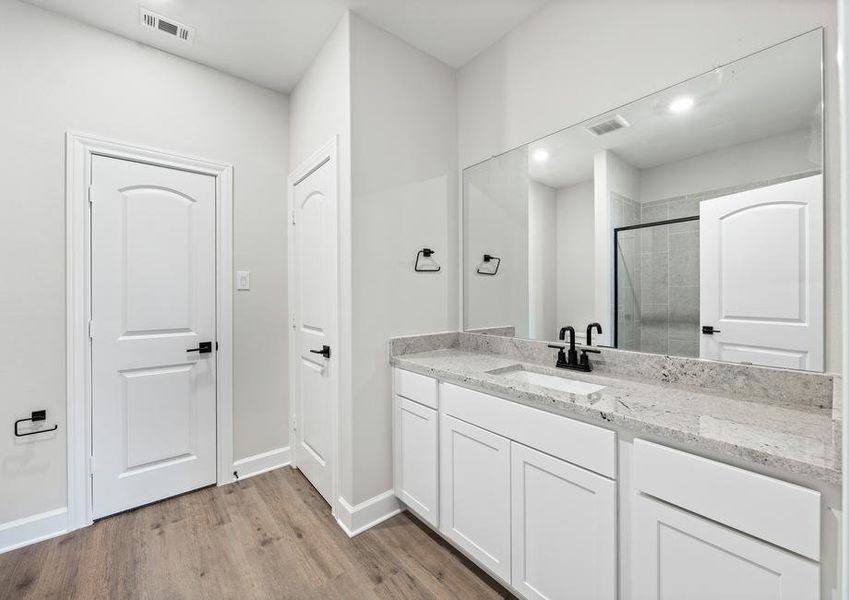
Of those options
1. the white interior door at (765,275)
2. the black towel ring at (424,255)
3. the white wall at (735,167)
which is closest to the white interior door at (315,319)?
the black towel ring at (424,255)

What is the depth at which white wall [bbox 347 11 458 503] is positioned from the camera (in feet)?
6.44

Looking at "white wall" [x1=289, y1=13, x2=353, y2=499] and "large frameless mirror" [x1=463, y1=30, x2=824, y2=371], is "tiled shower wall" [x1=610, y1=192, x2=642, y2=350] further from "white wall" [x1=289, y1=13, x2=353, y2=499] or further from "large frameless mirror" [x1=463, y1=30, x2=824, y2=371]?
"white wall" [x1=289, y1=13, x2=353, y2=499]

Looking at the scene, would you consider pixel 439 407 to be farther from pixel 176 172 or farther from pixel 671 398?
pixel 176 172

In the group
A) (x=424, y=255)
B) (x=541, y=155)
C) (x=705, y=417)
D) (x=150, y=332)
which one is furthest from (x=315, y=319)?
(x=705, y=417)

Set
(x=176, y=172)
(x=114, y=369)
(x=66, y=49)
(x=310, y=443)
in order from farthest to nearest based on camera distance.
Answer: (x=310, y=443) < (x=176, y=172) < (x=114, y=369) < (x=66, y=49)

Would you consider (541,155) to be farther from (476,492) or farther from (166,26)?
(166,26)

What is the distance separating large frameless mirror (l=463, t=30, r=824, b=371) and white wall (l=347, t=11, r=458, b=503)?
51cm

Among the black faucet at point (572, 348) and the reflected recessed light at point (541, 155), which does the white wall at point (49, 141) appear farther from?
the black faucet at point (572, 348)

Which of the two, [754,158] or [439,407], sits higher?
[754,158]

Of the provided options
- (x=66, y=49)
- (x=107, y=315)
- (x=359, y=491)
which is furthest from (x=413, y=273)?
(x=66, y=49)

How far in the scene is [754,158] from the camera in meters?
1.28

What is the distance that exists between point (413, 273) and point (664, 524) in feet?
5.27

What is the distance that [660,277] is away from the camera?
152cm

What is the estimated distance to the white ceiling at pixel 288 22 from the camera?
1.88 meters
